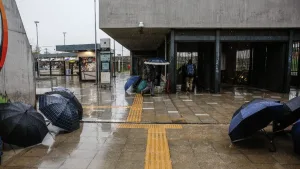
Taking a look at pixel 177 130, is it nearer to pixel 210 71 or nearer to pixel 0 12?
pixel 0 12

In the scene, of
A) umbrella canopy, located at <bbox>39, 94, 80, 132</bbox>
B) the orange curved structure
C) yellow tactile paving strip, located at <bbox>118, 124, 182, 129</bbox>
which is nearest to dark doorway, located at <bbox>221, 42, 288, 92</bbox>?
yellow tactile paving strip, located at <bbox>118, 124, 182, 129</bbox>

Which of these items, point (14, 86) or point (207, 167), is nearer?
point (207, 167)

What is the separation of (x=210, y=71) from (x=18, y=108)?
11806 millimetres

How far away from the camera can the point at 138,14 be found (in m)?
12.9

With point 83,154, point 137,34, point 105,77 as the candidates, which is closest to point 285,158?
point 83,154

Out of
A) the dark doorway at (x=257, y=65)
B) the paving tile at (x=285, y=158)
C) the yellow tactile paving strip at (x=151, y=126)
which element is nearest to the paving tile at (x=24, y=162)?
the yellow tactile paving strip at (x=151, y=126)

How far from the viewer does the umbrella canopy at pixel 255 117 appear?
4727mm

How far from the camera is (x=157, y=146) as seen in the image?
5426mm

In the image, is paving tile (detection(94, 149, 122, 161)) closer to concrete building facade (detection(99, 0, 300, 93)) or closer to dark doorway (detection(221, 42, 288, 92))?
concrete building facade (detection(99, 0, 300, 93))

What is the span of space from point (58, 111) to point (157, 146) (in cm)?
237

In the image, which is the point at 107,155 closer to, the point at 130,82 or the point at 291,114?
the point at 291,114

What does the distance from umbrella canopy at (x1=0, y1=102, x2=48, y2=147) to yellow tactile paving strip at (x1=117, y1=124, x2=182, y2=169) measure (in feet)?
7.30

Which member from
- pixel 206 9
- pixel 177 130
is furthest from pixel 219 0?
pixel 177 130

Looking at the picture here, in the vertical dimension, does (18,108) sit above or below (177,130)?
above
